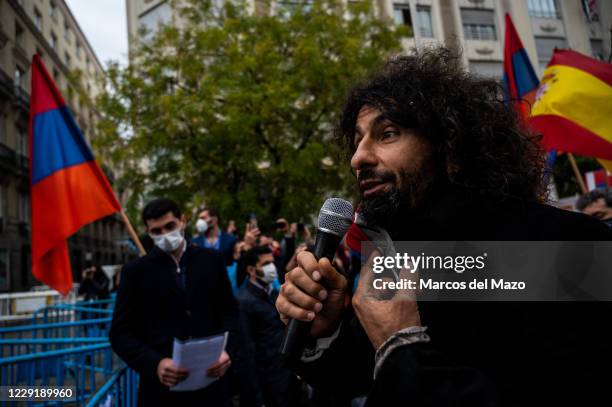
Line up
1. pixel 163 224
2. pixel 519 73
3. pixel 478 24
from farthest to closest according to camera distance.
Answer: pixel 478 24, pixel 519 73, pixel 163 224

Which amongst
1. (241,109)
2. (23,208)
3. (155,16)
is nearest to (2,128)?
(23,208)

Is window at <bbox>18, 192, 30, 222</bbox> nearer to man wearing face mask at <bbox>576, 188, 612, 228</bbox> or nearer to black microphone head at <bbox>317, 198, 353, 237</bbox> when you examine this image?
man wearing face mask at <bbox>576, 188, 612, 228</bbox>

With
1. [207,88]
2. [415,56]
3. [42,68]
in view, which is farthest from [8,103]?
[415,56]

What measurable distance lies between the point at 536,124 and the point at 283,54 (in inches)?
423

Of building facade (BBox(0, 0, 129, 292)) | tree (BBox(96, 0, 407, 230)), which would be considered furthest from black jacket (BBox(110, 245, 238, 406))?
building facade (BBox(0, 0, 129, 292))

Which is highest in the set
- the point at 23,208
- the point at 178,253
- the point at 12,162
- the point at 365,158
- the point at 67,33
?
the point at 67,33

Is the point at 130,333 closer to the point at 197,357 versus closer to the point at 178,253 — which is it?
the point at 197,357

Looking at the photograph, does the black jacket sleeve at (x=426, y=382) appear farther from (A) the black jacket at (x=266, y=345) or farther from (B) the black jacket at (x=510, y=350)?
(A) the black jacket at (x=266, y=345)

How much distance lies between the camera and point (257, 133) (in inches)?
518

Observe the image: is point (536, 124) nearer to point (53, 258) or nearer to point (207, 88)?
point (53, 258)

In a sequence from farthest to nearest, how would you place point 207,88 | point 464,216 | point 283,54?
point 283,54
point 207,88
point 464,216

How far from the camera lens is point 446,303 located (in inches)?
42.5

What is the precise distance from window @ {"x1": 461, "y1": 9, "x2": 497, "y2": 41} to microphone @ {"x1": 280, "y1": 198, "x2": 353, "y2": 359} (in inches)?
994

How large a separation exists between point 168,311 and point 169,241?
485 mm
